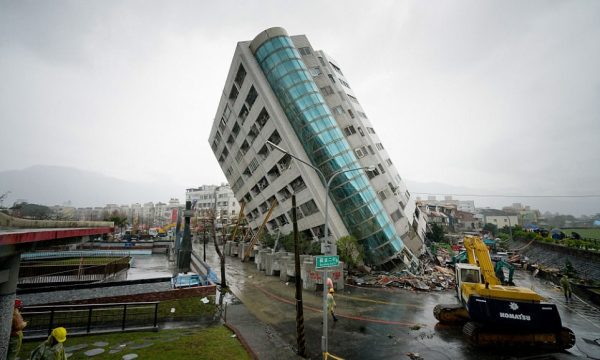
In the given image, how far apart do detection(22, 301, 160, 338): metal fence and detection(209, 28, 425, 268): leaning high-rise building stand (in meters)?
19.2

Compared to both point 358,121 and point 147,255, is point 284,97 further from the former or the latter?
point 147,255

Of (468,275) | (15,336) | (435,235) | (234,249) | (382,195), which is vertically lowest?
(234,249)

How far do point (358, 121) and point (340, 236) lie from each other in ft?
62.0

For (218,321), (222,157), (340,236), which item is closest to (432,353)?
(218,321)

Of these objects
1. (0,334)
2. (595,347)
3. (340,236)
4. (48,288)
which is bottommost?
(595,347)

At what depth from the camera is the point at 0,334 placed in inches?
275

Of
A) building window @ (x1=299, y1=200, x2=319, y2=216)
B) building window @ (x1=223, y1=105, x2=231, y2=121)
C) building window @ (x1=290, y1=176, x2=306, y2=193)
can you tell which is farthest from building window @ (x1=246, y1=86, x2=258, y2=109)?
building window @ (x1=299, y1=200, x2=319, y2=216)

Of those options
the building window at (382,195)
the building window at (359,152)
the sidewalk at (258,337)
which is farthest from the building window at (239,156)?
the sidewalk at (258,337)

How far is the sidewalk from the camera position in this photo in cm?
1091

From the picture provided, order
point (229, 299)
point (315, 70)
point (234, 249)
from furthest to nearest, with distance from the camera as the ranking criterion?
point (234, 249)
point (315, 70)
point (229, 299)

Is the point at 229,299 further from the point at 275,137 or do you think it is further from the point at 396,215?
the point at 396,215

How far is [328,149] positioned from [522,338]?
72.9 ft

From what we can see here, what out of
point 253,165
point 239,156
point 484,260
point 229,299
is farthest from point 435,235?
point 229,299

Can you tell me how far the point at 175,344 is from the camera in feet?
35.4
